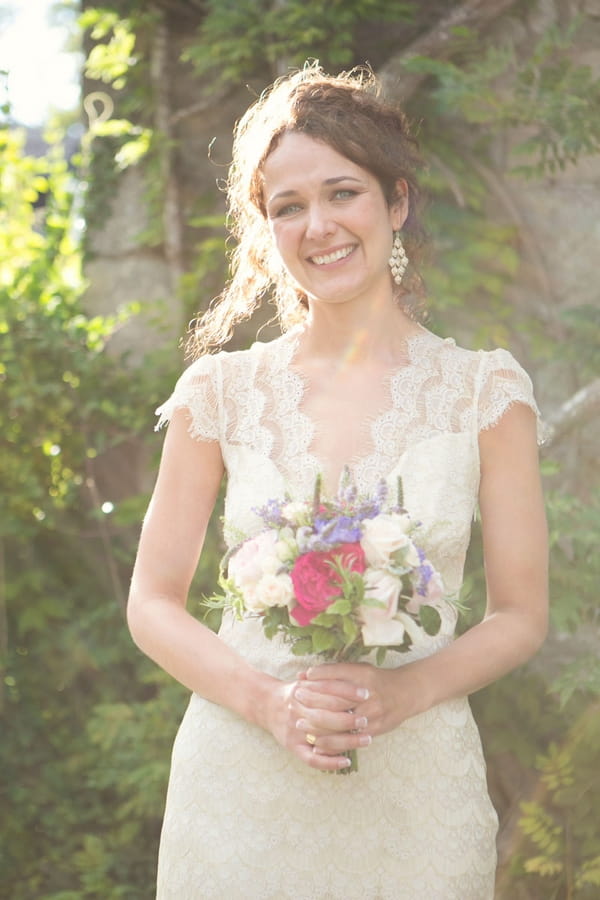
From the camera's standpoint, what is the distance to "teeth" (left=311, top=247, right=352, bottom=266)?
94.0 inches

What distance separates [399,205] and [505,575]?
0.93 metres

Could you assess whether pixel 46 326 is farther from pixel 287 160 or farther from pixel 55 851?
pixel 287 160

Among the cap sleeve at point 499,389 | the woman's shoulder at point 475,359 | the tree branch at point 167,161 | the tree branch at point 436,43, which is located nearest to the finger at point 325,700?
the cap sleeve at point 499,389

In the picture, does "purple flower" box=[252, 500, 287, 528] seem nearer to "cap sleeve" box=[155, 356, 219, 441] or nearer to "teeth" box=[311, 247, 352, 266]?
"cap sleeve" box=[155, 356, 219, 441]

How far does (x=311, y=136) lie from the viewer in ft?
7.77

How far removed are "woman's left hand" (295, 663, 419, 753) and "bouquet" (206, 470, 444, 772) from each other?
10 centimetres

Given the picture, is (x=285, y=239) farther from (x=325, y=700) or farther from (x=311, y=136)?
(x=325, y=700)

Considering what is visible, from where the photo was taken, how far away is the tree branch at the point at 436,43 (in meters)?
4.49

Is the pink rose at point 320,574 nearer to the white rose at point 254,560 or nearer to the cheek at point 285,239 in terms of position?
the white rose at point 254,560

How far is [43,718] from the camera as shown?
16.7 ft

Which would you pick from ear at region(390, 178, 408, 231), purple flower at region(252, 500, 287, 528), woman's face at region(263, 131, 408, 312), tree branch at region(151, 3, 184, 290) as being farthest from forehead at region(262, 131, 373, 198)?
tree branch at region(151, 3, 184, 290)

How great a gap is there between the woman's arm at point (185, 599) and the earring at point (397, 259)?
2.07 feet

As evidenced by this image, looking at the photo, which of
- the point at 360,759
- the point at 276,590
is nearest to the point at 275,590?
the point at 276,590

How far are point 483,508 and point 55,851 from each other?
3.27 metres
